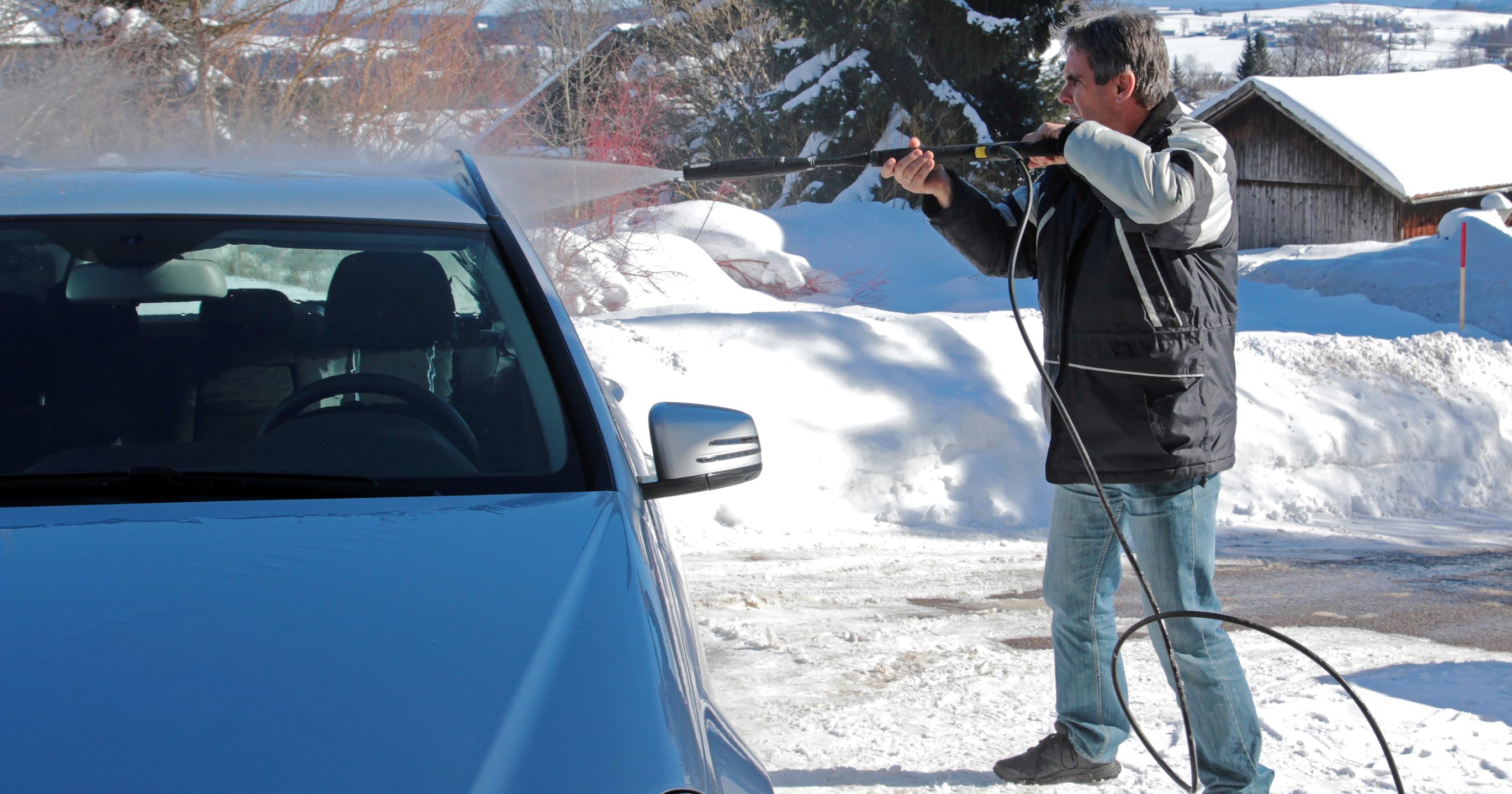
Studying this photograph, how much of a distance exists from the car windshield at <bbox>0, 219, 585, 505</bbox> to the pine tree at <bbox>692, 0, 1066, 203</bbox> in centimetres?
2021

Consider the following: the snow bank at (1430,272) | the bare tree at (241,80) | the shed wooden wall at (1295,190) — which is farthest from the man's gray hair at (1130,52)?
the shed wooden wall at (1295,190)

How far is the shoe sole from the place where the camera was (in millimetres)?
3117

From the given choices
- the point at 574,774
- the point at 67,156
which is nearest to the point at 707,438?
the point at 574,774

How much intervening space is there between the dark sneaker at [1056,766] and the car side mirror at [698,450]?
4.27 ft

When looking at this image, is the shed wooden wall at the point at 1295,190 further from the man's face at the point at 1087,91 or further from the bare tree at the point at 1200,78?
the man's face at the point at 1087,91

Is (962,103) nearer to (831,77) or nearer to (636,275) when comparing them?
(831,77)

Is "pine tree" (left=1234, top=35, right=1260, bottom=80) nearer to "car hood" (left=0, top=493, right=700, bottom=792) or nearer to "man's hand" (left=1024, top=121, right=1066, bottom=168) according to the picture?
"man's hand" (left=1024, top=121, right=1066, bottom=168)

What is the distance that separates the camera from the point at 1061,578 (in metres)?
3.06

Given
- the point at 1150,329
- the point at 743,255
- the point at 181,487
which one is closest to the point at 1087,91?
the point at 1150,329

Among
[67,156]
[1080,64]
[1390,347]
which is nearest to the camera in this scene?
[1080,64]

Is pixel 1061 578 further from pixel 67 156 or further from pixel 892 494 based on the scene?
pixel 67 156

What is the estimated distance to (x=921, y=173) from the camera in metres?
2.94

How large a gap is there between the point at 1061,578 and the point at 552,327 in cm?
146

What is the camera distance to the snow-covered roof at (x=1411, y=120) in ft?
94.0
